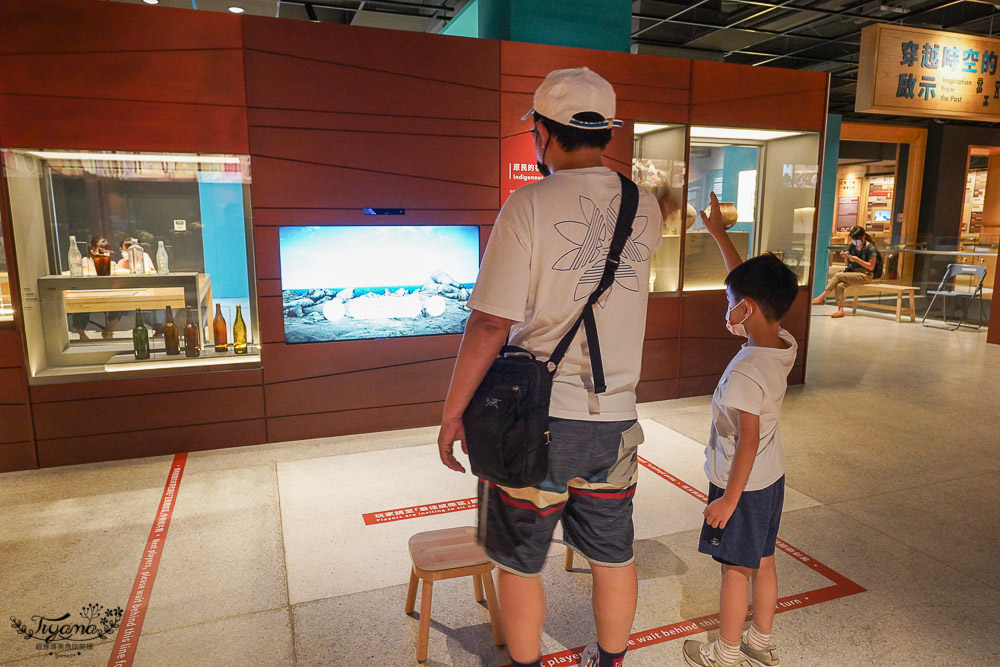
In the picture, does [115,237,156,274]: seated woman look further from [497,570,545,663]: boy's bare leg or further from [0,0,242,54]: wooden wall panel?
[497,570,545,663]: boy's bare leg

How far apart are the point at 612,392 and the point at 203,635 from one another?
1644 millimetres

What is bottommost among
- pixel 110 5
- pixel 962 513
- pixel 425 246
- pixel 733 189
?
pixel 962 513

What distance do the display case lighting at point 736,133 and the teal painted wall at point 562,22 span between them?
86 cm

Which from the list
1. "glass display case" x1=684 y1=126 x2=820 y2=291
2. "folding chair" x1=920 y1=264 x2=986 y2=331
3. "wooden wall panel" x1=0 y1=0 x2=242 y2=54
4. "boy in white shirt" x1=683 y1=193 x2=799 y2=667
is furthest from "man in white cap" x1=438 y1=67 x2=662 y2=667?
"folding chair" x1=920 y1=264 x2=986 y2=331

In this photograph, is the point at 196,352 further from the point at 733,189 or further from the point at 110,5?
the point at 733,189

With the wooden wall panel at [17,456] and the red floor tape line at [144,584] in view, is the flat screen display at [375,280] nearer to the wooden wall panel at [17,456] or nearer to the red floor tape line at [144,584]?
the red floor tape line at [144,584]

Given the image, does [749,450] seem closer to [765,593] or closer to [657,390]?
[765,593]

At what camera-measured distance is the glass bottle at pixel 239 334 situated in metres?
4.07

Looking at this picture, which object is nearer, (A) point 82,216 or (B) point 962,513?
(B) point 962,513

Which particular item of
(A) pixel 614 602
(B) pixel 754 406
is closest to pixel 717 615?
(A) pixel 614 602

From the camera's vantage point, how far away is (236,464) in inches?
146

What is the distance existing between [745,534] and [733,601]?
0.21 metres

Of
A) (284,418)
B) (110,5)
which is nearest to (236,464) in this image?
(284,418)

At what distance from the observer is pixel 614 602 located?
1672 mm
